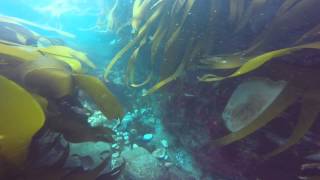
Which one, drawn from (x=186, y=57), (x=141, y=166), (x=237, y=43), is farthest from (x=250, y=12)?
(x=141, y=166)

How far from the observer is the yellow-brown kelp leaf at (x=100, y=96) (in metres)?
1.78

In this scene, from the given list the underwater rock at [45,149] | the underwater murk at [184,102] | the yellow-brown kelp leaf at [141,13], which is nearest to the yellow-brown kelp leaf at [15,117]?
the underwater murk at [184,102]

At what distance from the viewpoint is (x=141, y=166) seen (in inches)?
82.5

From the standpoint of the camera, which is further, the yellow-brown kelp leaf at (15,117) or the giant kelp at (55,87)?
the giant kelp at (55,87)

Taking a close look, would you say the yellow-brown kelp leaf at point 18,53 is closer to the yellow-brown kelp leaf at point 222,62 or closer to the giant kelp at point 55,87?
the giant kelp at point 55,87

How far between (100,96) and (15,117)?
23.5 inches

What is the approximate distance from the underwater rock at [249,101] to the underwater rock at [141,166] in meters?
0.59

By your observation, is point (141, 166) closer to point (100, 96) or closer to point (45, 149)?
point (100, 96)

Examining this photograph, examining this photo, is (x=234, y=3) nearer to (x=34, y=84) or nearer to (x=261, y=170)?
(x=261, y=170)

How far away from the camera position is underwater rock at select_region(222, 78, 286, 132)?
1.64 metres

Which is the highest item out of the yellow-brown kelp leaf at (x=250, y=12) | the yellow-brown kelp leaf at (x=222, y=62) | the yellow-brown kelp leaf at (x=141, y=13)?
the yellow-brown kelp leaf at (x=250, y=12)

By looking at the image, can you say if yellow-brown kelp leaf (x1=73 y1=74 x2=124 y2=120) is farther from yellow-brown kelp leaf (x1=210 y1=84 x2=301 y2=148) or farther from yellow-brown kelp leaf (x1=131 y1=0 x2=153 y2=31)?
yellow-brown kelp leaf (x1=131 y1=0 x2=153 y2=31)

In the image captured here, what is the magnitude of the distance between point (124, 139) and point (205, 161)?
24.8 inches

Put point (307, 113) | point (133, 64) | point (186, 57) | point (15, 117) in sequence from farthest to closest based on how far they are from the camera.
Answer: point (133, 64), point (186, 57), point (307, 113), point (15, 117)
